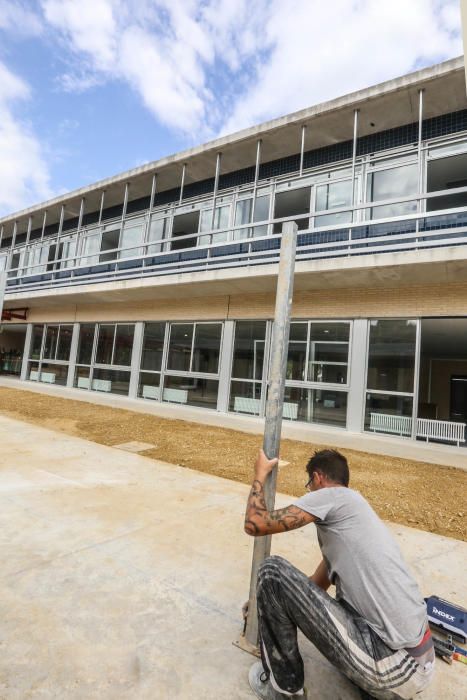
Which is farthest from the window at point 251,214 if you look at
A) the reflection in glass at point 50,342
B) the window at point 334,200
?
the reflection in glass at point 50,342

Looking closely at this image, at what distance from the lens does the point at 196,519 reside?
4129 millimetres

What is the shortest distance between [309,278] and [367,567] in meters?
9.74

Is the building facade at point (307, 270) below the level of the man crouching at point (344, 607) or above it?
above

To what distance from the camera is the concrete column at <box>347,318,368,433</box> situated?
1089 cm

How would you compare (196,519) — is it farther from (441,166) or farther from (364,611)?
(441,166)

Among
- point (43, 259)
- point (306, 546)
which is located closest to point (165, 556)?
point (306, 546)

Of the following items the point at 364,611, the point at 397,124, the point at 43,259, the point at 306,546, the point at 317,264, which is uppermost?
the point at 397,124

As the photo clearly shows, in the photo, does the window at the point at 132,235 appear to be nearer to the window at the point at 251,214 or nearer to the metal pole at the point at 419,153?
the window at the point at 251,214

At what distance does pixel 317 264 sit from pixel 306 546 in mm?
7847

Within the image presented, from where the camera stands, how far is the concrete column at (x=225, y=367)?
13.4 m

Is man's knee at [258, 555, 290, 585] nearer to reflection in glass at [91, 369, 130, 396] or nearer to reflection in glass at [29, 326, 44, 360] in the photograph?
reflection in glass at [91, 369, 130, 396]

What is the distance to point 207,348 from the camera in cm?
1406

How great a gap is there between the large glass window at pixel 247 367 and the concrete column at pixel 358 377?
2954 millimetres

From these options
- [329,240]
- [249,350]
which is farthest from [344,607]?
[329,240]
